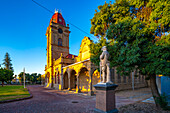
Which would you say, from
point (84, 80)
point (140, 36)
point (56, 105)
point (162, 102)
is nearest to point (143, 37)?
point (140, 36)

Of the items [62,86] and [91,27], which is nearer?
[91,27]

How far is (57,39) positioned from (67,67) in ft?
48.9

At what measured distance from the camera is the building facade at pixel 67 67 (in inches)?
715

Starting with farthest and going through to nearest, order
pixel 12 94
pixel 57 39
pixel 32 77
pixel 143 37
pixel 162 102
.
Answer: pixel 32 77
pixel 57 39
pixel 12 94
pixel 162 102
pixel 143 37

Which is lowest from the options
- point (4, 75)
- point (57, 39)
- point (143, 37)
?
point (4, 75)

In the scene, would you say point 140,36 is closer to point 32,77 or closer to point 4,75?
point 4,75

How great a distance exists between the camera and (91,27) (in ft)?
33.8

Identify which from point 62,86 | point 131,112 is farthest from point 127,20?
point 62,86

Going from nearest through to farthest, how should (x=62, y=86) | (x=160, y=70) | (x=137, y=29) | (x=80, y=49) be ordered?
(x=160, y=70), (x=137, y=29), (x=80, y=49), (x=62, y=86)

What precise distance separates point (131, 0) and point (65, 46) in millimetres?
28708

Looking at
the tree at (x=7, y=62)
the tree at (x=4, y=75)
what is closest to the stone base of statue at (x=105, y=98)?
the tree at (x=4, y=75)

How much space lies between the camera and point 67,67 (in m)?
21.2

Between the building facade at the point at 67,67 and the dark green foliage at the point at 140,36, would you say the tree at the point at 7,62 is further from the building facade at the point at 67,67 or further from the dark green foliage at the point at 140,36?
the dark green foliage at the point at 140,36

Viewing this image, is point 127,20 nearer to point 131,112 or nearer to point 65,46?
point 131,112
